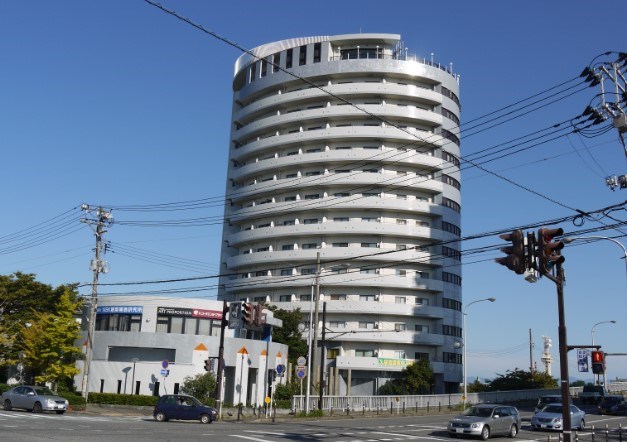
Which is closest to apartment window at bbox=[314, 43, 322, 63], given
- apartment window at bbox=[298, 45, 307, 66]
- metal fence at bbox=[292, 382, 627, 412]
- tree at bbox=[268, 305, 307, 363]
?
apartment window at bbox=[298, 45, 307, 66]

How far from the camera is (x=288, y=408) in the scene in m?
46.3

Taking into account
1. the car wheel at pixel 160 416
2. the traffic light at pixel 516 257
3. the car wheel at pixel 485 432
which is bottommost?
the car wheel at pixel 160 416

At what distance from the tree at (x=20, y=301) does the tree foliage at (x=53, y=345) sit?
5.02 feet

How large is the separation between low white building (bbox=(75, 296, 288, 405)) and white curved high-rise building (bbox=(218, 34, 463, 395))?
77.4 feet

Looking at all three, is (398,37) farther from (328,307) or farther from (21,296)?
(21,296)

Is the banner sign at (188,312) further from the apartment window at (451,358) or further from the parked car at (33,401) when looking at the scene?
the apartment window at (451,358)

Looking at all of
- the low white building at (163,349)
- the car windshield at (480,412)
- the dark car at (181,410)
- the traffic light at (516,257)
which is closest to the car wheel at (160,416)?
the dark car at (181,410)

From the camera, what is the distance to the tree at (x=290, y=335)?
6831 centimetres

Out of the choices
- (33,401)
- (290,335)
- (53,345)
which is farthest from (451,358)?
(33,401)

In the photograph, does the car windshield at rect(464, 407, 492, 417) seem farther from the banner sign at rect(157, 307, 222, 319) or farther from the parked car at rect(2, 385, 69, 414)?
the banner sign at rect(157, 307, 222, 319)

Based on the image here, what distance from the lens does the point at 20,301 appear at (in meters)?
52.2

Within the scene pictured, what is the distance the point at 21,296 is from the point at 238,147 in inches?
1996

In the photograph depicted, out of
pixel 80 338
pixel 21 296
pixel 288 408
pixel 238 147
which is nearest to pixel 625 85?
pixel 288 408

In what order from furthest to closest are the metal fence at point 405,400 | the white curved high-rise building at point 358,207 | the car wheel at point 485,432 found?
the white curved high-rise building at point 358,207
the metal fence at point 405,400
the car wheel at point 485,432
